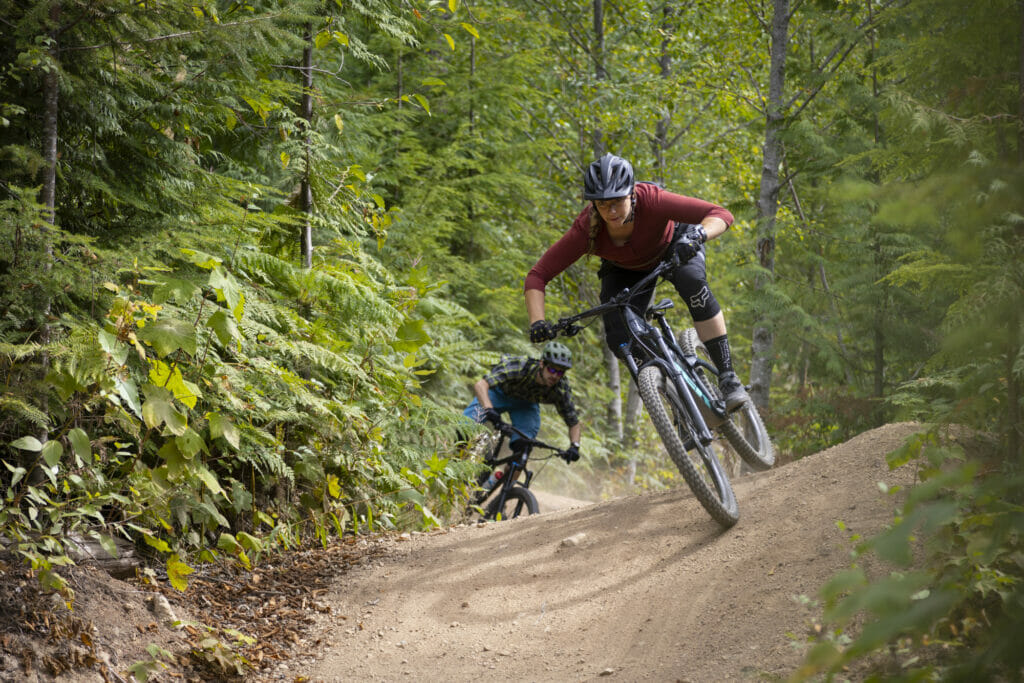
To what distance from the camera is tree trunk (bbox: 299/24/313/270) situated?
655 centimetres

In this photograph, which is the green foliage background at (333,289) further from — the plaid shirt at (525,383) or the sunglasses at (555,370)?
the sunglasses at (555,370)

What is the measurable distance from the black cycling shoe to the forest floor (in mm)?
646

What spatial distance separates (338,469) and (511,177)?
22.0ft

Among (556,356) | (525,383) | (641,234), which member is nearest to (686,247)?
(641,234)

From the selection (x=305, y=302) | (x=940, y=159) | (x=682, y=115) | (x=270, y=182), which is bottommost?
(x=305, y=302)

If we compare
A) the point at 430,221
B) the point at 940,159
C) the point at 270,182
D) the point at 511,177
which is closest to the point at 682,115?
the point at 511,177

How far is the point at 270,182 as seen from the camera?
8.11 meters

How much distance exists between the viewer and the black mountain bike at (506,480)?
25.9ft

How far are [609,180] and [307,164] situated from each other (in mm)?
2737

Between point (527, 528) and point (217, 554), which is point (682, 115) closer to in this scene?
point (527, 528)

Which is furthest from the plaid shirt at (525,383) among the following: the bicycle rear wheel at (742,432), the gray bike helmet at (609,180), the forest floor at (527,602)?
the gray bike helmet at (609,180)

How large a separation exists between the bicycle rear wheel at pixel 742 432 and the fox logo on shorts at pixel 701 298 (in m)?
0.41

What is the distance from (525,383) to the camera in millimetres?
8109

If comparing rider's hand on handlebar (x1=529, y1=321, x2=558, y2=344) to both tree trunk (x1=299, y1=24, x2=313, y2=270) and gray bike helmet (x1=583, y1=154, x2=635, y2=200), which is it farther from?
tree trunk (x1=299, y1=24, x2=313, y2=270)
